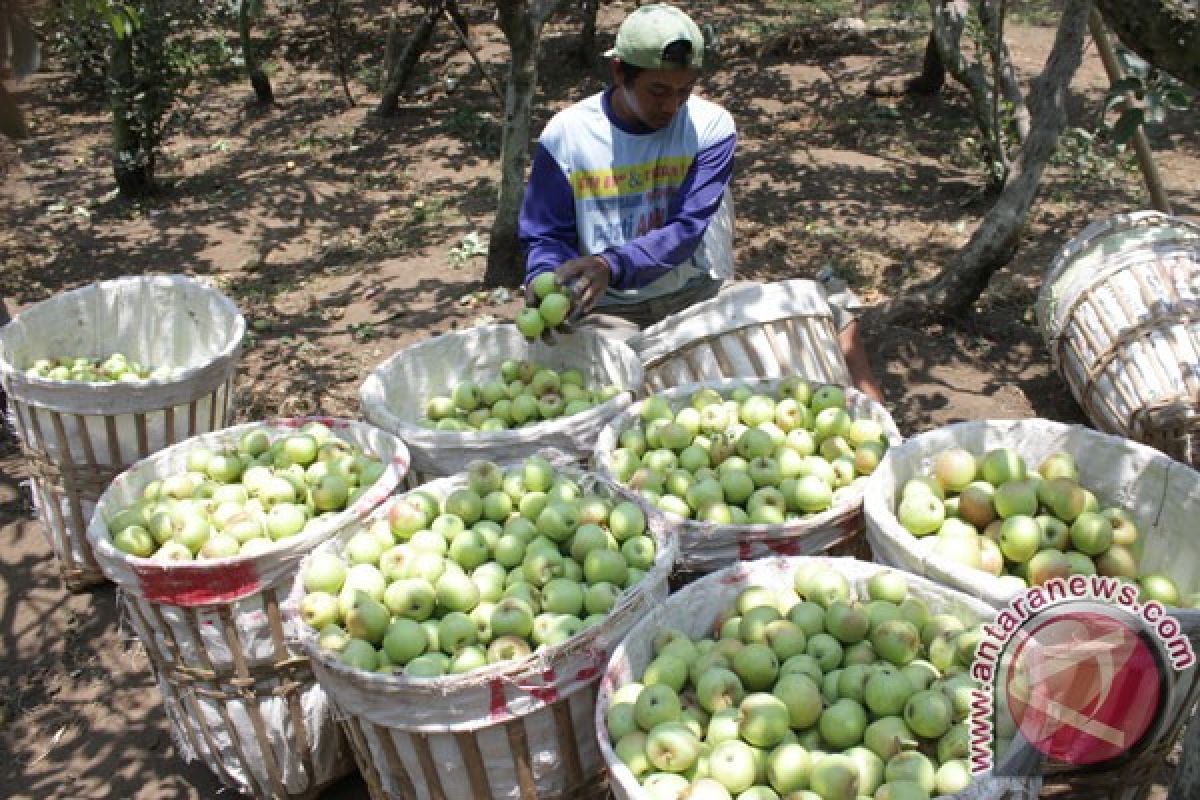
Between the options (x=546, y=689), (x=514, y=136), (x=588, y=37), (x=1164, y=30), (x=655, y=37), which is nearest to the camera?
(x=1164, y=30)

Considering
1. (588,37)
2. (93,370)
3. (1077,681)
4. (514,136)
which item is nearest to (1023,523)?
(1077,681)

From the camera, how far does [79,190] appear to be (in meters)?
9.41

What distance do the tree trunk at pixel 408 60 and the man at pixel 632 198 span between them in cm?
602

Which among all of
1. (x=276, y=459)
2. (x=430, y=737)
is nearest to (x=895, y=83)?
(x=276, y=459)

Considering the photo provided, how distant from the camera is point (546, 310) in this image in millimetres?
3416

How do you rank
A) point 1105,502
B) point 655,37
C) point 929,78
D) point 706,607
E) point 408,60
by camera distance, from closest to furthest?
point 706,607 < point 1105,502 < point 655,37 < point 929,78 < point 408,60

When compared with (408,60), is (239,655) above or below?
below

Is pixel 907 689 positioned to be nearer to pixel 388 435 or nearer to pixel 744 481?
pixel 744 481

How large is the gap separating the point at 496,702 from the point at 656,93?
2276mm

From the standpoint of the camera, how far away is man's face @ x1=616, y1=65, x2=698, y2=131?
136 inches

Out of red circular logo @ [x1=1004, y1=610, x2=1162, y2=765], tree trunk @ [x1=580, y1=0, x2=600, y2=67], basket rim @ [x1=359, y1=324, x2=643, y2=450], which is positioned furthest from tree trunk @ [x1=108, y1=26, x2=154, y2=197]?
red circular logo @ [x1=1004, y1=610, x2=1162, y2=765]

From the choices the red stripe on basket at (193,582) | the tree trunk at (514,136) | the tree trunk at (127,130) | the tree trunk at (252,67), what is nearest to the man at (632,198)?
the red stripe on basket at (193,582)

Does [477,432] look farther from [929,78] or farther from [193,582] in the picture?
[929,78]

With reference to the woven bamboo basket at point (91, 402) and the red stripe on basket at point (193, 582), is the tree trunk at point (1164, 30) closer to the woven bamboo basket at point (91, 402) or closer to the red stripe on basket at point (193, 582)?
the red stripe on basket at point (193, 582)
